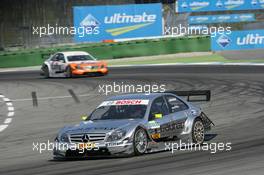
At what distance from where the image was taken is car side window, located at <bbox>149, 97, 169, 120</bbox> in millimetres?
13524

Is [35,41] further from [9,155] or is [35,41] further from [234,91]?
[9,155]

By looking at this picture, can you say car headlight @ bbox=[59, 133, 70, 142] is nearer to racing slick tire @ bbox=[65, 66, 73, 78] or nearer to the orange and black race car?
the orange and black race car

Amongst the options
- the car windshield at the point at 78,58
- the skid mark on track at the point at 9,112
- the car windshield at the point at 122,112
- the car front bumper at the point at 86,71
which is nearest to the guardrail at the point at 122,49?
the car windshield at the point at 78,58

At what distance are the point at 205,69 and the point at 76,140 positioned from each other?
75.7ft

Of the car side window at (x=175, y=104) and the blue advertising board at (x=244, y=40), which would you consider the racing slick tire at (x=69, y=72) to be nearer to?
the blue advertising board at (x=244, y=40)

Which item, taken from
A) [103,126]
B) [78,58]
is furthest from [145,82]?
[103,126]

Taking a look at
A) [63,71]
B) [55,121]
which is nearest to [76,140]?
[55,121]

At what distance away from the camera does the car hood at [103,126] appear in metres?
12.6

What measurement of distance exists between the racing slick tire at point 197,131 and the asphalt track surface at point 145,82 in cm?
63

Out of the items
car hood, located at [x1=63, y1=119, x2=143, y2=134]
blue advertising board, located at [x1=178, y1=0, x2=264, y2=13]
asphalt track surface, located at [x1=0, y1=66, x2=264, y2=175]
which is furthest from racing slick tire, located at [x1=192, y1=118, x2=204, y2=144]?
blue advertising board, located at [x1=178, y1=0, x2=264, y2=13]

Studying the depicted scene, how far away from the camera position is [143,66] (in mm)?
40594

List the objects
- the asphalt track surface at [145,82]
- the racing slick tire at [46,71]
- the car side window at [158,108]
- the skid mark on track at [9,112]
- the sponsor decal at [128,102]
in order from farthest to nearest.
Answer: the racing slick tire at [46,71]
the skid mark on track at [9,112]
the sponsor decal at [128,102]
the car side window at [158,108]
the asphalt track surface at [145,82]

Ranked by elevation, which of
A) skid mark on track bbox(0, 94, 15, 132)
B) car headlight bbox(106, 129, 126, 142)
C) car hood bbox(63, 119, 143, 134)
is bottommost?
skid mark on track bbox(0, 94, 15, 132)

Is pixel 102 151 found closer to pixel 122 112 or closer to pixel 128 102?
pixel 122 112
